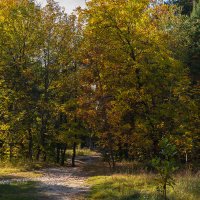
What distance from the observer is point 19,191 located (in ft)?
42.6

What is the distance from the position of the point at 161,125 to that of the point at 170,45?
1139 centimetres

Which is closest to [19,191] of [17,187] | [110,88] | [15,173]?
[17,187]

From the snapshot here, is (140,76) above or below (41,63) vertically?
below

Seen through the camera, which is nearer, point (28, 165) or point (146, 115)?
point (146, 115)

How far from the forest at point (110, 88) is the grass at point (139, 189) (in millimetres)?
64

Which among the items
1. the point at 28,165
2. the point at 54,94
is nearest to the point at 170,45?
the point at 54,94

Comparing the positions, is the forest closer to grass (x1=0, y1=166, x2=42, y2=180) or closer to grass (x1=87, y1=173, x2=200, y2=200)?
grass (x1=87, y1=173, x2=200, y2=200)

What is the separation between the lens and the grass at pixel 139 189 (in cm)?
1031

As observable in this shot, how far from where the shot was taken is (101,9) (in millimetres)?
19016

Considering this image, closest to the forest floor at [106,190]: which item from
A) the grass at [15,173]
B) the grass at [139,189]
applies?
the grass at [139,189]

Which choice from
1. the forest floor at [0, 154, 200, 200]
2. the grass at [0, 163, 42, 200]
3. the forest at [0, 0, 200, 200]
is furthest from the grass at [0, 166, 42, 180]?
the forest floor at [0, 154, 200, 200]

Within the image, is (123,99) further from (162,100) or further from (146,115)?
(162,100)

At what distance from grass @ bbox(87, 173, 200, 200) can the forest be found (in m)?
0.06

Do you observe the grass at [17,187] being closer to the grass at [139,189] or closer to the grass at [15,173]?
the grass at [15,173]
